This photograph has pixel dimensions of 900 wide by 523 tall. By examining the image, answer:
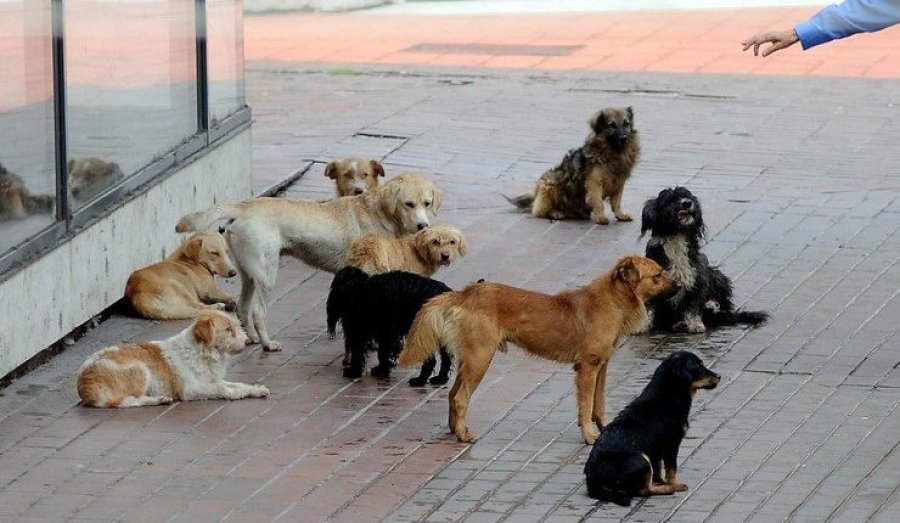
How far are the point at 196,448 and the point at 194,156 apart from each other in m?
4.32

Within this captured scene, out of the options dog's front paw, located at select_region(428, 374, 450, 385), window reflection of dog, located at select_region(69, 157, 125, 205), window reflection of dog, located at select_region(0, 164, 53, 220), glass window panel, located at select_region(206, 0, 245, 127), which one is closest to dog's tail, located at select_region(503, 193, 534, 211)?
glass window panel, located at select_region(206, 0, 245, 127)

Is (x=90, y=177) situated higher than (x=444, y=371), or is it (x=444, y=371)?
(x=90, y=177)

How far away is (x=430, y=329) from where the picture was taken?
28.4ft

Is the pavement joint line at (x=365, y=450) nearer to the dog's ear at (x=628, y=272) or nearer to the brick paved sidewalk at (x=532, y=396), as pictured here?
the brick paved sidewalk at (x=532, y=396)

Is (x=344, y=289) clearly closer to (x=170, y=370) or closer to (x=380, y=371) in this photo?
(x=380, y=371)

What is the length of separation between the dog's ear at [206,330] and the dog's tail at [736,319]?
3.19m

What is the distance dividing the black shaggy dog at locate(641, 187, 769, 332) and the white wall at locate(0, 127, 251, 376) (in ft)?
10.8

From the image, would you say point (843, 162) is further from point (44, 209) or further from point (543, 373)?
point (44, 209)

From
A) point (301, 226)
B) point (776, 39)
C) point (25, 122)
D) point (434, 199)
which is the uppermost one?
point (776, 39)

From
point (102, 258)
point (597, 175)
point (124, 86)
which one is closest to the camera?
point (102, 258)

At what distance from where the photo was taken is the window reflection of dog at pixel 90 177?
10.9 m

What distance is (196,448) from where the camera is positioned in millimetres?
8680

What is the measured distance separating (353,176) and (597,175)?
2121 mm

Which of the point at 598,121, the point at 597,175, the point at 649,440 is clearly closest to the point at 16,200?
the point at 649,440
